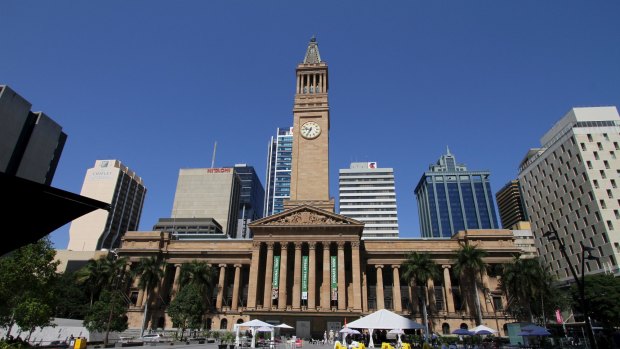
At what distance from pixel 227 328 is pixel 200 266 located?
12725mm

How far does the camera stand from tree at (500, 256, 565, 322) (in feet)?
182

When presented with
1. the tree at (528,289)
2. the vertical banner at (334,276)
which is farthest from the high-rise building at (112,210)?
the tree at (528,289)

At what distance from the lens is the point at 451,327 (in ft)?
210

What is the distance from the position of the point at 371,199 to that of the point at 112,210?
9877 centimetres

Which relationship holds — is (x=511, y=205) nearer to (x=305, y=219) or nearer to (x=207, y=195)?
(x=207, y=195)

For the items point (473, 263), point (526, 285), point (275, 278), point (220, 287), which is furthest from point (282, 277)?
point (526, 285)

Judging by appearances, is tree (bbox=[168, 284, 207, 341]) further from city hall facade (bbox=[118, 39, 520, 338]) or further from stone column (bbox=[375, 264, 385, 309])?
stone column (bbox=[375, 264, 385, 309])

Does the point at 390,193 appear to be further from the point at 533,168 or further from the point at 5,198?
the point at 5,198

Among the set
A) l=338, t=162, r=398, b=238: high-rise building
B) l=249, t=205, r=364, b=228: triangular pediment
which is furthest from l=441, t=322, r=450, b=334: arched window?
l=338, t=162, r=398, b=238: high-rise building

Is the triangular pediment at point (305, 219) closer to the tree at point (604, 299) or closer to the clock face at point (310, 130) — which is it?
the clock face at point (310, 130)

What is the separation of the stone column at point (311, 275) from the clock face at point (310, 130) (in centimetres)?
2563

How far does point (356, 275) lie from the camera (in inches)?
2502

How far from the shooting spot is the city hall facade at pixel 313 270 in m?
62.5

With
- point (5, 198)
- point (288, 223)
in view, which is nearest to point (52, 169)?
point (288, 223)
